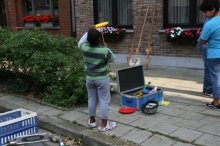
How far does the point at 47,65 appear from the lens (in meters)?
5.59

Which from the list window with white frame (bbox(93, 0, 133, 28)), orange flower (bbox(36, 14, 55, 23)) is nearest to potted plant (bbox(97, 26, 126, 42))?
window with white frame (bbox(93, 0, 133, 28))

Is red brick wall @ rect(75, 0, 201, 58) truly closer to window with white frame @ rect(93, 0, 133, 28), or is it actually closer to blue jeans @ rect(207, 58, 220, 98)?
window with white frame @ rect(93, 0, 133, 28)

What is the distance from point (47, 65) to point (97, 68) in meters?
2.03

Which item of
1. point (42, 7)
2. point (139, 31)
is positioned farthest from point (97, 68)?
point (42, 7)

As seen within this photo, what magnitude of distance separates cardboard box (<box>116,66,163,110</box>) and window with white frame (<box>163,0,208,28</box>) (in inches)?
161

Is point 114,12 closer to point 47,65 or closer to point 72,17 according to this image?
point 72,17

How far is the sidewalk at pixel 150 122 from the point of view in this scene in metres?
3.70

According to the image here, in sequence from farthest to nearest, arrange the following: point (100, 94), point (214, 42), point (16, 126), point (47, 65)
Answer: point (47, 65), point (214, 42), point (100, 94), point (16, 126)

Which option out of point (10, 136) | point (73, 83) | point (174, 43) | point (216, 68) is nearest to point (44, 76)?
point (73, 83)

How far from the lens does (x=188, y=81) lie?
6.90 metres

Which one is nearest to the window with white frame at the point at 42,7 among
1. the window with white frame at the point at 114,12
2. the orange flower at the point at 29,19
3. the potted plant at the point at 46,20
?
the potted plant at the point at 46,20

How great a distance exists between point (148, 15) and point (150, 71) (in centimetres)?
211

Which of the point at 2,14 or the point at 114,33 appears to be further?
the point at 2,14

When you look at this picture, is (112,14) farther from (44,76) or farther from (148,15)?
(44,76)
